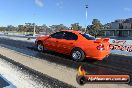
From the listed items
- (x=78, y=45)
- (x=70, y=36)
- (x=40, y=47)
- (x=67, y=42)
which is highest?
(x=70, y=36)

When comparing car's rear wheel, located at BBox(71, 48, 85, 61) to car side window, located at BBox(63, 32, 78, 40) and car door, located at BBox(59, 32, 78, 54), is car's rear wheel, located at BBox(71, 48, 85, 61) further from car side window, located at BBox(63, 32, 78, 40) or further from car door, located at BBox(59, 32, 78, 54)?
car side window, located at BBox(63, 32, 78, 40)

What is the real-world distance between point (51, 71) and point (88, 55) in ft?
9.39

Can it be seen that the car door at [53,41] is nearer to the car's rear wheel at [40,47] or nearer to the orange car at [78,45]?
the orange car at [78,45]

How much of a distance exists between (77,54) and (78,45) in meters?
0.51

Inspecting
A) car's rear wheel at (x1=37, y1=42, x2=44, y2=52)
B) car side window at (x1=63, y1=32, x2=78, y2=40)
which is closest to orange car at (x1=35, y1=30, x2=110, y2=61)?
car side window at (x1=63, y1=32, x2=78, y2=40)

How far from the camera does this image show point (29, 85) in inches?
336

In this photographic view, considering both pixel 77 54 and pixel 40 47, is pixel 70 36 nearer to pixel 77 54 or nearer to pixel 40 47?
pixel 77 54

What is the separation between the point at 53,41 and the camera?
585 inches

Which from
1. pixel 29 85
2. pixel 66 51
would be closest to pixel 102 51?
pixel 66 51

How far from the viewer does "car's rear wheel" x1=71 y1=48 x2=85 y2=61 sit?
42.2ft

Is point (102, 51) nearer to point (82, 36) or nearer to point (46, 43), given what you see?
point (82, 36)

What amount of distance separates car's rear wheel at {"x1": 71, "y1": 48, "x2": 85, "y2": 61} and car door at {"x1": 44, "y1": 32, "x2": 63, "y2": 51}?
5.23 feet

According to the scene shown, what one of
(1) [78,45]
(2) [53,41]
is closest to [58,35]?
(2) [53,41]

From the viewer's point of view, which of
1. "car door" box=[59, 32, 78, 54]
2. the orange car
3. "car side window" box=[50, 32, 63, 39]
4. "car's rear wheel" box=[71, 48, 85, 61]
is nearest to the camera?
the orange car
